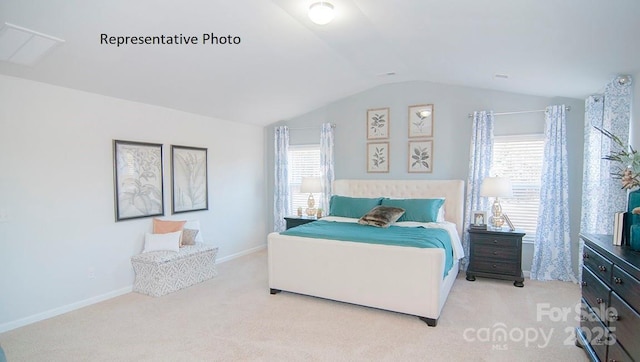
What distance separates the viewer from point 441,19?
8.79ft

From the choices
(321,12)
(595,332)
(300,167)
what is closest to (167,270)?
(300,167)

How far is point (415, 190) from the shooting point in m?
5.28

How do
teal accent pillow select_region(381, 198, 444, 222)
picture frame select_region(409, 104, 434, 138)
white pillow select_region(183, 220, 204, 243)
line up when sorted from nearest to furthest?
teal accent pillow select_region(381, 198, 444, 222) < white pillow select_region(183, 220, 204, 243) < picture frame select_region(409, 104, 434, 138)

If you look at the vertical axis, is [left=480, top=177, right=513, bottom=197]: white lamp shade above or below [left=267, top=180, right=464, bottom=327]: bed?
above

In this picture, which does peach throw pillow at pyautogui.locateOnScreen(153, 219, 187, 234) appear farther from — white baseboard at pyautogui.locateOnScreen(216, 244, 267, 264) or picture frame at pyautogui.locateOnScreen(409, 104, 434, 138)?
picture frame at pyautogui.locateOnScreen(409, 104, 434, 138)

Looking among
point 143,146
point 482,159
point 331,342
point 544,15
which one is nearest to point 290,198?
point 143,146

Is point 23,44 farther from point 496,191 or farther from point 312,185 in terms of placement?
point 496,191

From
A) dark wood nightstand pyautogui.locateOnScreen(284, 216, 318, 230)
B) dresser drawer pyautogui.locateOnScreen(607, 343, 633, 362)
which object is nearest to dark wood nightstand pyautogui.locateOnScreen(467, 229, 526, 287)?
dresser drawer pyautogui.locateOnScreen(607, 343, 633, 362)

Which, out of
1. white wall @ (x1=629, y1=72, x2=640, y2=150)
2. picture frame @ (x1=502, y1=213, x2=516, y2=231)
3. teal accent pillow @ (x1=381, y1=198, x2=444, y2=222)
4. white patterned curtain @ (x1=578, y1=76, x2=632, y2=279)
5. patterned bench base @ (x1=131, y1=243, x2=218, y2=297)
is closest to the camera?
white wall @ (x1=629, y1=72, x2=640, y2=150)

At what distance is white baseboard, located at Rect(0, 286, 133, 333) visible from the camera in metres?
3.15

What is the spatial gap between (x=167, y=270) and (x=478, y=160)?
14.6 feet

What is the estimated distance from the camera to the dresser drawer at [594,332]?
2180 mm

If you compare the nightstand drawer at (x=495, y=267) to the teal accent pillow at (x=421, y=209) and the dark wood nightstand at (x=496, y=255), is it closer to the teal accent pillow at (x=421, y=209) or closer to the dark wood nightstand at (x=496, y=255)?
the dark wood nightstand at (x=496, y=255)

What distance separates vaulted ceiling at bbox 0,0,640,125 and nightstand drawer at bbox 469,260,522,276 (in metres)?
2.30
